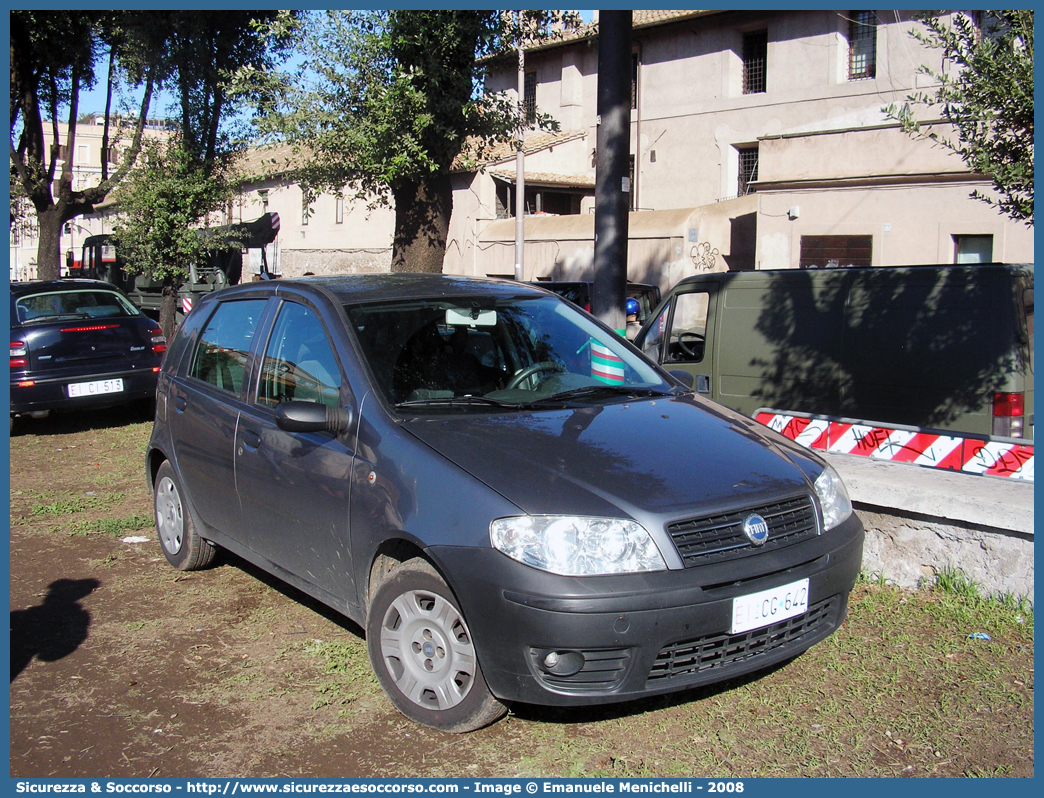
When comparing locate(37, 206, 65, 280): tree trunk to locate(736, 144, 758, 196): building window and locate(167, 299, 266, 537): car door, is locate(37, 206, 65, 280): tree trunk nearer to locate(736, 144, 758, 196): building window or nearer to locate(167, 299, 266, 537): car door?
locate(736, 144, 758, 196): building window

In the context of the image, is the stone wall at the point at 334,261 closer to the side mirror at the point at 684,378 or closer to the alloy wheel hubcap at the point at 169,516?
the alloy wheel hubcap at the point at 169,516

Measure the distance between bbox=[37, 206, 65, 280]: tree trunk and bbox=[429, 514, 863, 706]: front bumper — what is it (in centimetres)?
2213

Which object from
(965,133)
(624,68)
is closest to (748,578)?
(965,133)

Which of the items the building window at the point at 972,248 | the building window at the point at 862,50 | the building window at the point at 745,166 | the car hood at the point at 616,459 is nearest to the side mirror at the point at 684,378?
the car hood at the point at 616,459

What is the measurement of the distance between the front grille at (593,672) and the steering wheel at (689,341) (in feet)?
18.3

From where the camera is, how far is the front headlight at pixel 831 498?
12.6 feet

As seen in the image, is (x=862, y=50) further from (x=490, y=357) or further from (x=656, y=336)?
(x=490, y=357)

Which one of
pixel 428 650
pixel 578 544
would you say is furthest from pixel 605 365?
pixel 428 650

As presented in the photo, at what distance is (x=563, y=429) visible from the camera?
12.8 feet

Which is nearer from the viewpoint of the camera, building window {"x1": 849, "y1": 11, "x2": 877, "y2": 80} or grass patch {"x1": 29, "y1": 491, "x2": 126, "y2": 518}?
grass patch {"x1": 29, "y1": 491, "x2": 126, "y2": 518}

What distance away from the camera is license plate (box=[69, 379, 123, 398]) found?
10.5 metres

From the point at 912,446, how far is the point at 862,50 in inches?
912

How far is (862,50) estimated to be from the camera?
25562mm

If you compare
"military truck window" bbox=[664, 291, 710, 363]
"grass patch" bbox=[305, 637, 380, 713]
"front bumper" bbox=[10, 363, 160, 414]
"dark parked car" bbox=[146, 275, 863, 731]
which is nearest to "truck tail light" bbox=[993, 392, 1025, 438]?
"military truck window" bbox=[664, 291, 710, 363]
